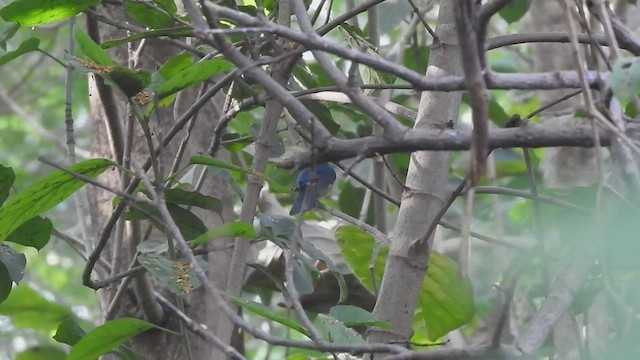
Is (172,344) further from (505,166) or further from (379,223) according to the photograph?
(505,166)

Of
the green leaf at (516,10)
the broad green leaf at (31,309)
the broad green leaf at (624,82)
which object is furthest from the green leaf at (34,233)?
the green leaf at (516,10)

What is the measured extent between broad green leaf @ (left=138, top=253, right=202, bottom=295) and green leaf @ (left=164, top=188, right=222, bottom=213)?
0.13 meters

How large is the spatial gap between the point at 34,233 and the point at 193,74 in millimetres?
430

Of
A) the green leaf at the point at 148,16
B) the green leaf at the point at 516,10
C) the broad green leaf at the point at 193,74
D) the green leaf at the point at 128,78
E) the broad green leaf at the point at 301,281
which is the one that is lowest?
the broad green leaf at the point at 301,281

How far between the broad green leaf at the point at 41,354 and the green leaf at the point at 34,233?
296 millimetres

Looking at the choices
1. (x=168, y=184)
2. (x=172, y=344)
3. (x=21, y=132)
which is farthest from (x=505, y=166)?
(x=21, y=132)

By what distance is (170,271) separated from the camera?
1.25 m

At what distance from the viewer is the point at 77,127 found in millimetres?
4938

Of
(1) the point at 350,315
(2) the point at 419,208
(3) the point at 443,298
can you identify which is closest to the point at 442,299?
(3) the point at 443,298

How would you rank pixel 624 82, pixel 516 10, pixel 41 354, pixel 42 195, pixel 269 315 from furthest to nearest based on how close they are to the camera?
1. pixel 516 10
2. pixel 41 354
3. pixel 42 195
4. pixel 269 315
5. pixel 624 82

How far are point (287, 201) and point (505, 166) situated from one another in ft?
3.31

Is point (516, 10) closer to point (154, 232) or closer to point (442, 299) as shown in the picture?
point (442, 299)

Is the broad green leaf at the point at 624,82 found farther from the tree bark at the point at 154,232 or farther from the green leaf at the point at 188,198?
the tree bark at the point at 154,232

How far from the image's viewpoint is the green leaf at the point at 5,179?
4.44 feet
